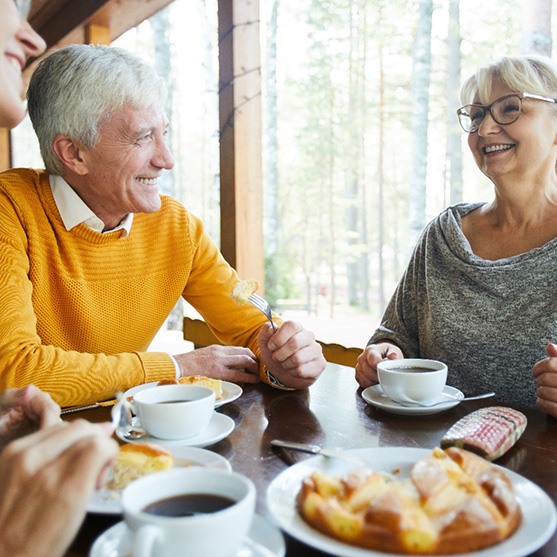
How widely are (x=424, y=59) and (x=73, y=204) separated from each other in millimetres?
6873

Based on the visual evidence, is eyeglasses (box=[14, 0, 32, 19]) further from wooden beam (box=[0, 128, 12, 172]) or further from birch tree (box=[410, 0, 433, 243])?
birch tree (box=[410, 0, 433, 243])

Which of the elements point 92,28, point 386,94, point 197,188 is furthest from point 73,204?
point 197,188

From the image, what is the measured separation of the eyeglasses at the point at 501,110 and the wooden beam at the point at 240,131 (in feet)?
3.43

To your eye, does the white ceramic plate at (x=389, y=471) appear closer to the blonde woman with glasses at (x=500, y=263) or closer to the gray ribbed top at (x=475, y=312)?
the blonde woman with glasses at (x=500, y=263)

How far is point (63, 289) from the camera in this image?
1.71 meters

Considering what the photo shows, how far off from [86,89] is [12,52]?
600 millimetres

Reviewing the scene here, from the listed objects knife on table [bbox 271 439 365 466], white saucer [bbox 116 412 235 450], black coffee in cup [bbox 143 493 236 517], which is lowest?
white saucer [bbox 116 412 235 450]

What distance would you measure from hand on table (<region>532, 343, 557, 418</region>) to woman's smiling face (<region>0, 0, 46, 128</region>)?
3.84 ft

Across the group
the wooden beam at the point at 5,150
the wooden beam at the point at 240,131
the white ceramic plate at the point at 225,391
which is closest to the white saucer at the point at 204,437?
the white ceramic plate at the point at 225,391

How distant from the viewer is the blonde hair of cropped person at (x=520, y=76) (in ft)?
5.59

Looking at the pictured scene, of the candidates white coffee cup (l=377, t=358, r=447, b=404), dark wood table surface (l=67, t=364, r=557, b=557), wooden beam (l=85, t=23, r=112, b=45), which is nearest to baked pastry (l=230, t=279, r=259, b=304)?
dark wood table surface (l=67, t=364, r=557, b=557)

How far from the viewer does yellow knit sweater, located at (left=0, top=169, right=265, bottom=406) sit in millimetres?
1388

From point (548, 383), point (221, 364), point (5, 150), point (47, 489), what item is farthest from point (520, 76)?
point (5, 150)

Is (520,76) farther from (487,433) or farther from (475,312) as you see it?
(487,433)
